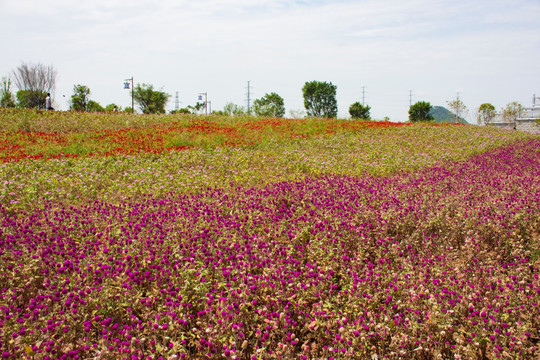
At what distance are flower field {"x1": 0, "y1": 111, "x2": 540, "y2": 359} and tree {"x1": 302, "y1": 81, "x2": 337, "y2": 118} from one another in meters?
58.4

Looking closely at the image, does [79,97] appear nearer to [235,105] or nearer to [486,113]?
[235,105]

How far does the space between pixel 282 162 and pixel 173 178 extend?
4.07m

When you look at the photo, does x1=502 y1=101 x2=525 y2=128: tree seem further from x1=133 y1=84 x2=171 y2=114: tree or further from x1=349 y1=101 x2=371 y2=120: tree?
x1=133 y1=84 x2=171 y2=114: tree

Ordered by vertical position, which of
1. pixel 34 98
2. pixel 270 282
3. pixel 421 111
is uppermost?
pixel 34 98

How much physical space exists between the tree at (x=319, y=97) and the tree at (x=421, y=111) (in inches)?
839

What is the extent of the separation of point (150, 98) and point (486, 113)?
177 ft

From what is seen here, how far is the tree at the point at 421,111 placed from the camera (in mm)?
45094

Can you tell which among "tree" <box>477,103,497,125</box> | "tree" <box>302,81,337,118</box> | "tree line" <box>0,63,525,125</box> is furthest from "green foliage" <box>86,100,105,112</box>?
"tree" <box>477,103,497,125</box>

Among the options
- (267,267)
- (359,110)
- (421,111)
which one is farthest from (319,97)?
(267,267)

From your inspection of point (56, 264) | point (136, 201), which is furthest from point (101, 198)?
point (56, 264)

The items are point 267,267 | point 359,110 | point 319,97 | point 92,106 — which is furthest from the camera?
point 319,97

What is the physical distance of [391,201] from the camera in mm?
6875

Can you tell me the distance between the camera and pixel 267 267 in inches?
169

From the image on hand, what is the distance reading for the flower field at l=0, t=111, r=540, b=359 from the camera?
3211mm
